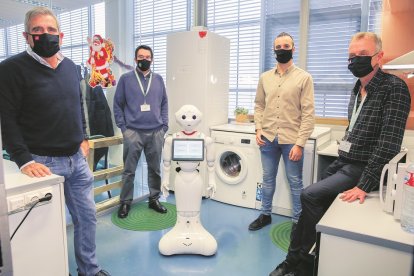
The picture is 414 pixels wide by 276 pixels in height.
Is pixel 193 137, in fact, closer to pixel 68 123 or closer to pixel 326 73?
pixel 68 123

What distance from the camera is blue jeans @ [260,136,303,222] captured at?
2.72 m

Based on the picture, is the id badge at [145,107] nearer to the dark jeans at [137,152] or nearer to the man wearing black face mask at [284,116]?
the dark jeans at [137,152]

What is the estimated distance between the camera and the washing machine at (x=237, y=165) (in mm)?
3279

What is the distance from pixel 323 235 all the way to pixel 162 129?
2160 millimetres

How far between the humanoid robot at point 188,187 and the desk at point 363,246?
1121mm

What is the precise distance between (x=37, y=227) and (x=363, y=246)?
150cm

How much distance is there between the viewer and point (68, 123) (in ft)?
5.73

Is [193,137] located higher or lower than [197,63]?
lower

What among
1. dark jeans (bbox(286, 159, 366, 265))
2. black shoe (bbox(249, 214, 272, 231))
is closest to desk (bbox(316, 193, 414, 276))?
dark jeans (bbox(286, 159, 366, 265))

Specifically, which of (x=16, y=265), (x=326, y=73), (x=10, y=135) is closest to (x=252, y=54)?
(x=326, y=73)

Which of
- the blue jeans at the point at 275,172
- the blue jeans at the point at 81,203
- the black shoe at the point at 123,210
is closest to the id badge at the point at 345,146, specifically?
the blue jeans at the point at 275,172

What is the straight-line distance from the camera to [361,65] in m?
1.90

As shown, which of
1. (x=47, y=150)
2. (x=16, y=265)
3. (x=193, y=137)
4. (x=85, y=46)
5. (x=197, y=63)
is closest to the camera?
(x=16, y=265)

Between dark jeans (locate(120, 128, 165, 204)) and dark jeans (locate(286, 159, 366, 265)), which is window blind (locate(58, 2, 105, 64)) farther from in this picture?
dark jeans (locate(286, 159, 366, 265))
